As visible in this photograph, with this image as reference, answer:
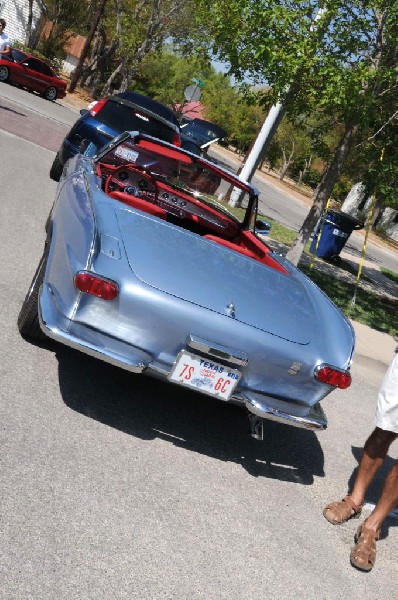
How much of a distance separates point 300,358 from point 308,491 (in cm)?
87

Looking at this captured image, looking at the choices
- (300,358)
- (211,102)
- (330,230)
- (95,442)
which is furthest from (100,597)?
(211,102)

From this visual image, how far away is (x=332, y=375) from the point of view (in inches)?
154

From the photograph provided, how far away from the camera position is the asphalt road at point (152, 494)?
275 cm

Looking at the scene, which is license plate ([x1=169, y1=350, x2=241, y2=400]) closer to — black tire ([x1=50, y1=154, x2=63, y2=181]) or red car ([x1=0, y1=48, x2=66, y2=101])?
black tire ([x1=50, y1=154, x2=63, y2=181])

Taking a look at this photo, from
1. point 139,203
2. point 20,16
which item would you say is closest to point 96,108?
point 139,203

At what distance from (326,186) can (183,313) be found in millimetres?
6965

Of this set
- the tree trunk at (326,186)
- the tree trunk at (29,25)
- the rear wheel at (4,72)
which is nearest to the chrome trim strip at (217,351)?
the tree trunk at (326,186)

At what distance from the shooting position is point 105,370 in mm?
4523

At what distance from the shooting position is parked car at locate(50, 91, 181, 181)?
358 inches

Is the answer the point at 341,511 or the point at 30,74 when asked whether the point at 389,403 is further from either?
the point at 30,74

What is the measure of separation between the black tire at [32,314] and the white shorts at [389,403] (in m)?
2.02

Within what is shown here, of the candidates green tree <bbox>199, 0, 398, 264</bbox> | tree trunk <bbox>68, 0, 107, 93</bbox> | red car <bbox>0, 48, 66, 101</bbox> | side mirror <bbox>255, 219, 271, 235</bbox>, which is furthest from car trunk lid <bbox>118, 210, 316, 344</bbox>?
tree trunk <bbox>68, 0, 107, 93</bbox>

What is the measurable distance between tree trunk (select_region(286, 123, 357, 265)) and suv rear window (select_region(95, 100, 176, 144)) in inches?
92.1

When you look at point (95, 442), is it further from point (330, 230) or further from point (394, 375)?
point (330, 230)
